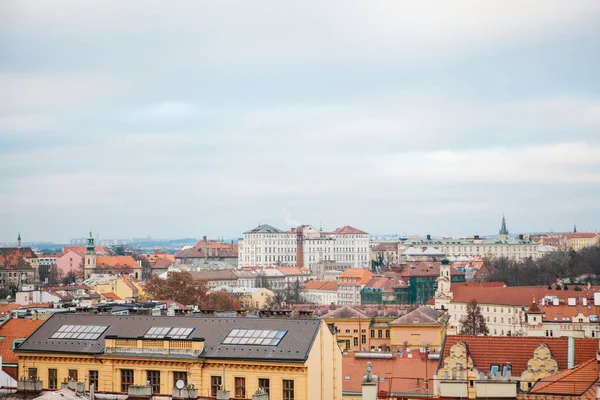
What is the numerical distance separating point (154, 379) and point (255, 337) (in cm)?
373

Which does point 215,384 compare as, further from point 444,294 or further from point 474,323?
point 444,294

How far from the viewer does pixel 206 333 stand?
1383 inches

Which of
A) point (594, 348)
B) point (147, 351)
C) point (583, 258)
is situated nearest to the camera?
point (147, 351)

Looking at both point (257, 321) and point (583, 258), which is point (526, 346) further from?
point (583, 258)

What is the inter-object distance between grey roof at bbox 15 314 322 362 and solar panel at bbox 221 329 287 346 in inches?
7.6

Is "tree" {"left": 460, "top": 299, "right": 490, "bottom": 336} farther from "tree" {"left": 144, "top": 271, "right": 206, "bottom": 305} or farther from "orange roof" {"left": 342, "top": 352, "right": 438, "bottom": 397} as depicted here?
"orange roof" {"left": 342, "top": 352, "right": 438, "bottom": 397}

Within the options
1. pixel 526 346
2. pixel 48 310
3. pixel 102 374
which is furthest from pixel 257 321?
pixel 48 310

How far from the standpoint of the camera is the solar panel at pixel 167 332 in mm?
35062

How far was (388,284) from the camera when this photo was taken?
154m

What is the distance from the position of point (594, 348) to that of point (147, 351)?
702 inches

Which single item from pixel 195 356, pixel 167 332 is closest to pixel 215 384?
pixel 195 356

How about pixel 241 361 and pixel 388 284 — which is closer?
pixel 241 361

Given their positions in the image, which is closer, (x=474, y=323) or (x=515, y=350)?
(x=515, y=350)

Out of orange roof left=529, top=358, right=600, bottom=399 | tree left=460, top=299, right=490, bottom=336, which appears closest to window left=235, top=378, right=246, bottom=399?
orange roof left=529, top=358, right=600, bottom=399
